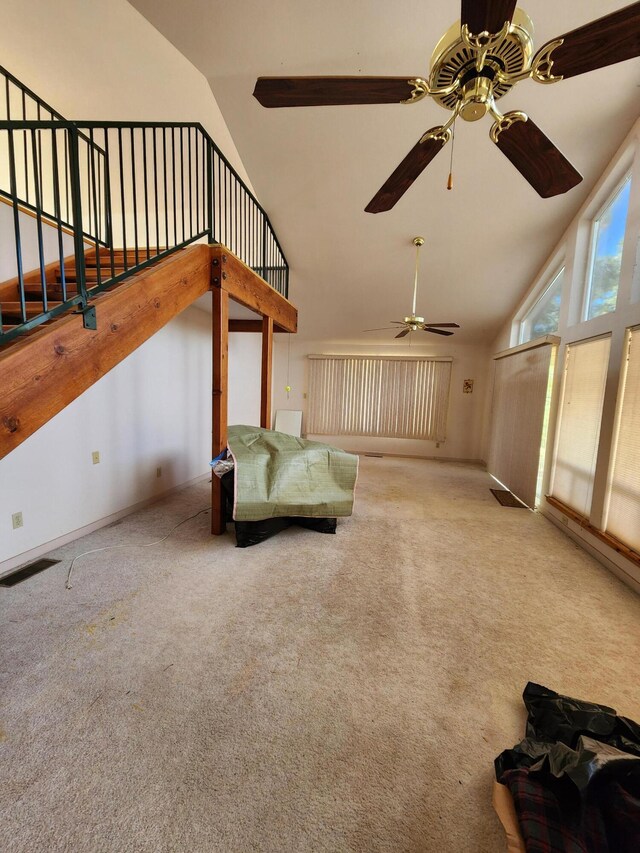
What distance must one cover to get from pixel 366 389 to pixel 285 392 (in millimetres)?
1775

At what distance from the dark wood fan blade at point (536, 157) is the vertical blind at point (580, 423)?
77.0 inches

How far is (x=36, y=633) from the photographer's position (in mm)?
1899

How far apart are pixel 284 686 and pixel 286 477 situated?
1.67m

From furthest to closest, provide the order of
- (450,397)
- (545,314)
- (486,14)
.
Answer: (450,397), (545,314), (486,14)

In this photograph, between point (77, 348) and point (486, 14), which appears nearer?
point (486, 14)

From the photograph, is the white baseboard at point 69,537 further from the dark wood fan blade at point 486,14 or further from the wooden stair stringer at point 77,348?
the dark wood fan blade at point 486,14

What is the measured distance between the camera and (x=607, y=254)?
11.4 ft

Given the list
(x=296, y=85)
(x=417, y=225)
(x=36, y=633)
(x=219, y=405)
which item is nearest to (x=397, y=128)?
(x=417, y=225)

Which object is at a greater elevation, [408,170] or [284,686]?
[408,170]

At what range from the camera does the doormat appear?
4.52m

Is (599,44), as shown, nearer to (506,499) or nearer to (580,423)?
(580,423)

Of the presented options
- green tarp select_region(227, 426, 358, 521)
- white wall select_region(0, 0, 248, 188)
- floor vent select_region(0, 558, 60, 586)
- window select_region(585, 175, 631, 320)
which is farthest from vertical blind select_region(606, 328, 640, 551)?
white wall select_region(0, 0, 248, 188)

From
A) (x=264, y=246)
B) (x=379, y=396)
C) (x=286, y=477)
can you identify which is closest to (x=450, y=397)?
(x=379, y=396)

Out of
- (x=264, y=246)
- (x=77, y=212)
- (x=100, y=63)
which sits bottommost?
(x=77, y=212)
